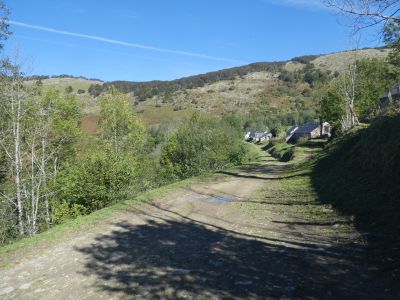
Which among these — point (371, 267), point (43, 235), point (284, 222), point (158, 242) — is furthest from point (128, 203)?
point (371, 267)

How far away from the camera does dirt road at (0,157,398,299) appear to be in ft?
18.6

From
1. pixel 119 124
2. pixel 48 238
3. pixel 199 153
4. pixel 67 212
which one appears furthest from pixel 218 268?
pixel 199 153

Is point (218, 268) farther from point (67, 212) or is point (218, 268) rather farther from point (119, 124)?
point (119, 124)

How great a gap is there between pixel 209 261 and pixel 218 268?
495 millimetres

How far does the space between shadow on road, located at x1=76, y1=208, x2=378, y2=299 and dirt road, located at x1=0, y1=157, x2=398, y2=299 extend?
2 cm

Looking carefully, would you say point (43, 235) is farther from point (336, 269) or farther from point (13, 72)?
point (13, 72)

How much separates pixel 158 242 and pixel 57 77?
20476cm

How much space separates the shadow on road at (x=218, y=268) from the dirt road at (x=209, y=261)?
2 cm

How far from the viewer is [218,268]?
6.67m

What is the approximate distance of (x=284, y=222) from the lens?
10133mm

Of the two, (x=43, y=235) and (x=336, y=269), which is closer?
(x=336, y=269)

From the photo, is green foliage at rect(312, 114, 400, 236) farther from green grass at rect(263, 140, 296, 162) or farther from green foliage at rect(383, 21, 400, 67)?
green grass at rect(263, 140, 296, 162)

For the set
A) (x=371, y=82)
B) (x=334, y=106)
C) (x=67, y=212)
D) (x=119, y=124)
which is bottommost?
(x=67, y=212)

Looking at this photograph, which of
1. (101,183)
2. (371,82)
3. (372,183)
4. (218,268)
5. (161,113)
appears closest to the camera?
(218,268)
